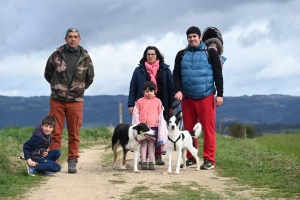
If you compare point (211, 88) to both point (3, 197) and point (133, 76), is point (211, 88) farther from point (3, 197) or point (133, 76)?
point (3, 197)

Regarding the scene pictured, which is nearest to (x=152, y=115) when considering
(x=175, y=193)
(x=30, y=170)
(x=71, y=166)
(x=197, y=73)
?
(x=197, y=73)

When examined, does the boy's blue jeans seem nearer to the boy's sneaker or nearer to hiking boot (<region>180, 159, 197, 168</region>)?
the boy's sneaker

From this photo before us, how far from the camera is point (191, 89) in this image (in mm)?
11234

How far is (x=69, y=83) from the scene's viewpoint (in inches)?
429

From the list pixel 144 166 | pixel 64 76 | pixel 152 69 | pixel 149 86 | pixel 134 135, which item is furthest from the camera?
pixel 152 69

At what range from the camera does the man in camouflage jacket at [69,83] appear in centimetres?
1085

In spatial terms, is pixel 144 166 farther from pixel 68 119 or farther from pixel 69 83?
pixel 69 83

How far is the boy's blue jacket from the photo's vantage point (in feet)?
34.0

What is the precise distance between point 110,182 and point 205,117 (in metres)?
2.67

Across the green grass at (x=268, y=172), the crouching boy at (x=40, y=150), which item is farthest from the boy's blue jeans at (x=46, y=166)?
the green grass at (x=268, y=172)

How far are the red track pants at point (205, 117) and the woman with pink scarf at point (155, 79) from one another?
0.51 meters

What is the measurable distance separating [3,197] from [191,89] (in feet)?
14.6

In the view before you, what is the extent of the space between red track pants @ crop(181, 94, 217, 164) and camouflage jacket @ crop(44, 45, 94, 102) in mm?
2044

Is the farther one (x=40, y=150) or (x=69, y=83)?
(x=69, y=83)
